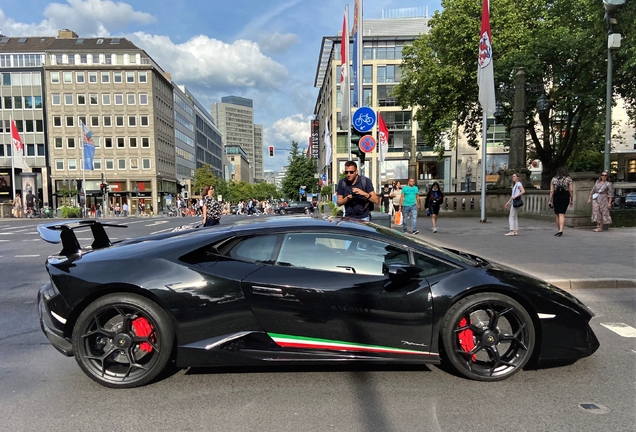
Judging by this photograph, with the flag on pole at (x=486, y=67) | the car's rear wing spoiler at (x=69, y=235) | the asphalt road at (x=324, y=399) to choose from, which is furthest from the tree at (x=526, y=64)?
the car's rear wing spoiler at (x=69, y=235)

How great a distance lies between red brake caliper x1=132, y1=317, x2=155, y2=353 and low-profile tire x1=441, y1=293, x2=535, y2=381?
2268mm

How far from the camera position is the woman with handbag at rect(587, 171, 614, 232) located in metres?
12.2

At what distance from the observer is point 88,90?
61.2m

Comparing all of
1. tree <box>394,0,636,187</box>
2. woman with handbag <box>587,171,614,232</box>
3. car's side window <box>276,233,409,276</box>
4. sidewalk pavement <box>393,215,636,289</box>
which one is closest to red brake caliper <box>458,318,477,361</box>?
car's side window <box>276,233,409,276</box>

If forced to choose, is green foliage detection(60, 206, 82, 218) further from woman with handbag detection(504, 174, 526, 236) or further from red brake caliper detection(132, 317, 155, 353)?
red brake caliper detection(132, 317, 155, 353)

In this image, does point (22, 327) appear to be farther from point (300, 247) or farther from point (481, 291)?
point (481, 291)

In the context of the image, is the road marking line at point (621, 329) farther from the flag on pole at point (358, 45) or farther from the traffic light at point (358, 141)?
the flag on pole at point (358, 45)

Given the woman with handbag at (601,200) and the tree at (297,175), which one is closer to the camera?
the woman with handbag at (601,200)

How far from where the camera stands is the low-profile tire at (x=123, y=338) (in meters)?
3.06

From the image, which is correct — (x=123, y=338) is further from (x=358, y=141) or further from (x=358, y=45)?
(x=358, y=45)

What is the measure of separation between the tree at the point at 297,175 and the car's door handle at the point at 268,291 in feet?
184

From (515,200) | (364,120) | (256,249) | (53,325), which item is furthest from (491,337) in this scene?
(515,200)

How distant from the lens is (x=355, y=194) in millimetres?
6801

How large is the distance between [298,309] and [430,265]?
1.10 meters
